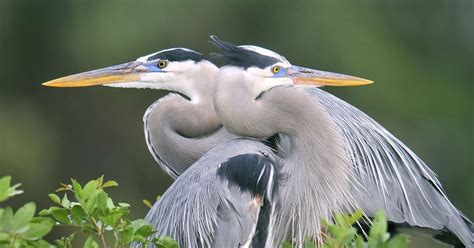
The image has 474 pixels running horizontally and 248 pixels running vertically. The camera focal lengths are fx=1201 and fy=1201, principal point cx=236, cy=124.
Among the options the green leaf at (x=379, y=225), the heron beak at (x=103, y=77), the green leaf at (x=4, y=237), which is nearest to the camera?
the green leaf at (x=4, y=237)

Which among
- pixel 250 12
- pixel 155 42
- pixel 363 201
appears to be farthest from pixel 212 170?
pixel 250 12

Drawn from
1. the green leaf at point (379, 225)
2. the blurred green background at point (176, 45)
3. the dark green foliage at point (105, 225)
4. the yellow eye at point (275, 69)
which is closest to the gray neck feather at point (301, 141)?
the yellow eye at point (275, 69)

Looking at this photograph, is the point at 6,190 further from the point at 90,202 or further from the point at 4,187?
the point at 90,202

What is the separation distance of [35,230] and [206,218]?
1.21 m

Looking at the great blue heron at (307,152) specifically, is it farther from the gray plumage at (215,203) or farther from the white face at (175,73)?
the white face at (175,73)

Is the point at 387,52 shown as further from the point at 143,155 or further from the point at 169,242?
the point at 169,242

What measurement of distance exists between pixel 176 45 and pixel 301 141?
5.29 metres

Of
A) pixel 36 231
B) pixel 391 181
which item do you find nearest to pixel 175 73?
pixel 391 181

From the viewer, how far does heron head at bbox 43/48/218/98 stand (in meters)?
4.31

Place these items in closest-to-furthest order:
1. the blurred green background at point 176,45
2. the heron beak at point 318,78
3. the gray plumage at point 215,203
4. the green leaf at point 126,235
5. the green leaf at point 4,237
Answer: the green leaf at point 4,237 < the green leaf at point 126,235 < the gray plumage at point 215,203 < the heron beak at point 318,78 < the blurred green background at point 176,45

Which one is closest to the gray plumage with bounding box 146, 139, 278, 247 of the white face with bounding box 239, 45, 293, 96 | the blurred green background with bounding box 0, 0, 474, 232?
the white face with bounding box 239, 45, 293, 96

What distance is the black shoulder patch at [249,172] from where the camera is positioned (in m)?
3.71

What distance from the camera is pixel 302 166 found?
379 centimetres

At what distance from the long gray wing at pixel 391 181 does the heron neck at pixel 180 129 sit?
0.39 meters
